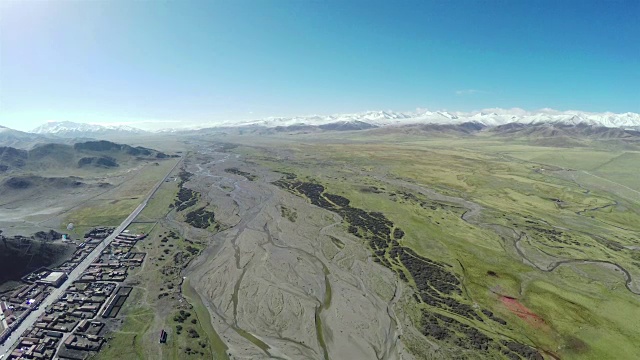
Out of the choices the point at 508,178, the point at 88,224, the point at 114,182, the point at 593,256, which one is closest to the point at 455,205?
the point at 593,256

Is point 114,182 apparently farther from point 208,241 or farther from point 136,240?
point 208,241

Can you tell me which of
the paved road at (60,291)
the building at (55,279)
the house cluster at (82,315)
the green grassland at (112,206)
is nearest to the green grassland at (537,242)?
the house cluster at (82,315)

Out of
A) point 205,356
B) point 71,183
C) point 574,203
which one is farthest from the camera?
point 71,183

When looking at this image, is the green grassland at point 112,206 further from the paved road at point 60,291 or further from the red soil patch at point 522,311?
the red soil patch at point 522,311

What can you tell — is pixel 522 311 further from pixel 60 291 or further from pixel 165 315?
pixel 60 291

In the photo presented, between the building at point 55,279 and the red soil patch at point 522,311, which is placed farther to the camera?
the building at point 55,279

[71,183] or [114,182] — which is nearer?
[71,183]

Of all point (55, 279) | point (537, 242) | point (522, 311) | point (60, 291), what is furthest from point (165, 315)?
point (537, 242)
